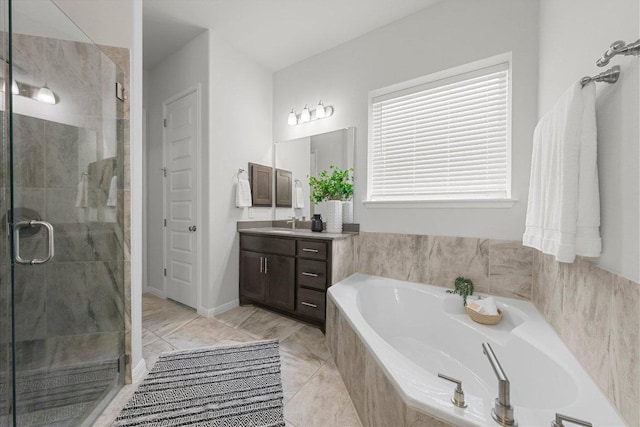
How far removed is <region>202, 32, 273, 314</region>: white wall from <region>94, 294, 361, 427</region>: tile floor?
30 centimetres

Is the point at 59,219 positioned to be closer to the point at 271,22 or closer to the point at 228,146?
the point at 228,146

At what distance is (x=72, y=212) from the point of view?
1317 mm

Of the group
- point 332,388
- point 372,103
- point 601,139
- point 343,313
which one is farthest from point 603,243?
point 372,103

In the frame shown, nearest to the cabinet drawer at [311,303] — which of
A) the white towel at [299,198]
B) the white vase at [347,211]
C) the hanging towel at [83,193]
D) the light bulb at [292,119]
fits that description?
the white vase at [347,211]

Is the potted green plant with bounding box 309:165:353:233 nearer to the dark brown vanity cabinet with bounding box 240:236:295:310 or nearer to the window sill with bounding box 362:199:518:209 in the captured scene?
the window sill with bounding box 362:199:518:209

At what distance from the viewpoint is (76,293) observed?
135 cm

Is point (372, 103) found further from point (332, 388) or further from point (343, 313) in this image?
point (332, 388)

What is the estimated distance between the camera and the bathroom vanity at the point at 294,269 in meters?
2.20

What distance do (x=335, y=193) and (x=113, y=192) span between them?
1.71 meters

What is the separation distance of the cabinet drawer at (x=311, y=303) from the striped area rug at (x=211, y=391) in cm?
45

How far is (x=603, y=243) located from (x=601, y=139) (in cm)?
40

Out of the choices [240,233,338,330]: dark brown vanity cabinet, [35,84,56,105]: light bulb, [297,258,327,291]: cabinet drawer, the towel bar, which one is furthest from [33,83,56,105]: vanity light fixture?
the towel bar

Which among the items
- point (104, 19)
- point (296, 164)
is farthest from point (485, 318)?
point (104, 19)

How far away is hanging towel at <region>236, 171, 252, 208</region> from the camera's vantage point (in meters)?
2.74
